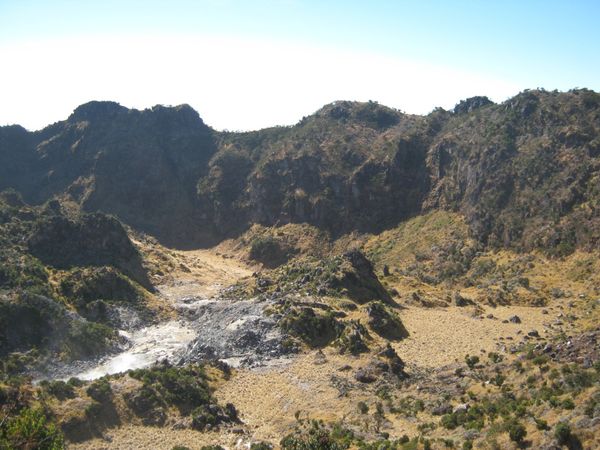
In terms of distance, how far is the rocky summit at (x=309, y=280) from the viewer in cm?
4162

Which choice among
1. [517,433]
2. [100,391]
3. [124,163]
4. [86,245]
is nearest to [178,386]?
[100,391]

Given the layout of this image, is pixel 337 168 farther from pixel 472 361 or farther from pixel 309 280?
pixel 472 361

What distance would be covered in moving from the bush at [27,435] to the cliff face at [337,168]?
75621mm

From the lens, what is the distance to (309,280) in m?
77.5

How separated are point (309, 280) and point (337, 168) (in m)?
56.7

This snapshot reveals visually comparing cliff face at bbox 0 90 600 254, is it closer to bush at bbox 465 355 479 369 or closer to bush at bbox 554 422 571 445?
bush at bbox 465 355 479 369

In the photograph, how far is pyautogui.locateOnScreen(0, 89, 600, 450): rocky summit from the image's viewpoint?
41.6 m

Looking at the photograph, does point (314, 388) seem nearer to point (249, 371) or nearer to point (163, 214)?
point (249, 371)

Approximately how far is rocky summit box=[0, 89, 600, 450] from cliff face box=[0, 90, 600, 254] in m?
0.50

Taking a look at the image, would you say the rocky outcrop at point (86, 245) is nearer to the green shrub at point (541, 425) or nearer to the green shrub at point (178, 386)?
the green shrub at point (178, 386)

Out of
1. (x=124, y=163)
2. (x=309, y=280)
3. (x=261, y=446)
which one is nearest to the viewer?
(x=261, y=446)

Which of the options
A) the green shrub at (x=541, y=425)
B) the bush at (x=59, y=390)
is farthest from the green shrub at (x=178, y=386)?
the green shrub at (x=541, y=425)

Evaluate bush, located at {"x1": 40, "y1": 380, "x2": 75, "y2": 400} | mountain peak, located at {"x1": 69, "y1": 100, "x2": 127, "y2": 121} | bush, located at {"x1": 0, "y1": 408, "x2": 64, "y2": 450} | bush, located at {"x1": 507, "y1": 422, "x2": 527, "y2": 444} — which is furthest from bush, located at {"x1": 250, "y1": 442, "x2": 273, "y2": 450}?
mountain peak, located at {"x1": 69, "y1": 100, "x2": 127, "y2": 121}

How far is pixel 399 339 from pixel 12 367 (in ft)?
128
